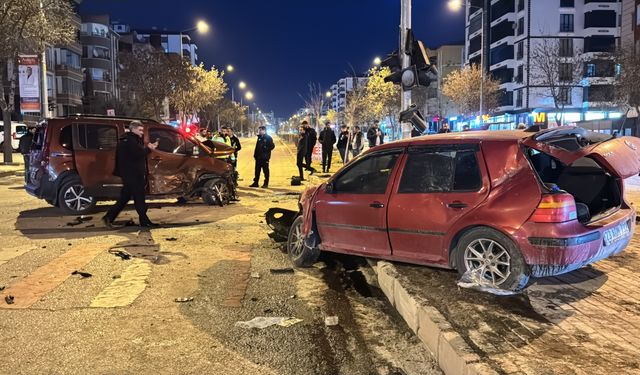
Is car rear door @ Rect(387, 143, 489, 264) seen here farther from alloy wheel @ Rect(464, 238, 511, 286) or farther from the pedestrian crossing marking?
the pedestrian crossing marking

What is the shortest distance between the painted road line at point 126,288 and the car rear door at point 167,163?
4.33 m

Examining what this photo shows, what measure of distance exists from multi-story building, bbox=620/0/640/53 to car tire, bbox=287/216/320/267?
4705cm

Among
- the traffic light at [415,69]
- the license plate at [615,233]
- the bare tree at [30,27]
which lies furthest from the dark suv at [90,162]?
the bare tree at [30,27]

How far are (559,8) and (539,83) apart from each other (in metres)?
9.82

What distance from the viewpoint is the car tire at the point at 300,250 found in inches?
276

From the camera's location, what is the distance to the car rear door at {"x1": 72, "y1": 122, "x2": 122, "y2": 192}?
11.0m

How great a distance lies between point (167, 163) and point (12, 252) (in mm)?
4024

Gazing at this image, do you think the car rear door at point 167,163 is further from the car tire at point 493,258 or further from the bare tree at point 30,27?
the bare tree at point 30,27

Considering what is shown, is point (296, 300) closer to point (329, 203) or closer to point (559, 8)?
point (329, 203)

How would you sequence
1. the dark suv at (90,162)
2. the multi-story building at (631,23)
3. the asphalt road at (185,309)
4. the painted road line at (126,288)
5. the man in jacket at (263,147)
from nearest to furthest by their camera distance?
the asphalt road at (185,309), the painted road line at (126,288), the dark suv at (90,162), the man in jacket at (263,147), the multi-story building at (631,23)

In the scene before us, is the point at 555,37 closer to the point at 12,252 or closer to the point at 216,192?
the point at 216,192

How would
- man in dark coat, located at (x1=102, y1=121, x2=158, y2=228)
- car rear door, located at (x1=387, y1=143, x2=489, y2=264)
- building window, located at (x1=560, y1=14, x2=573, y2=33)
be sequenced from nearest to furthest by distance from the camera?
car rear door, located at (x1=387, y1=143, x2=489, y2=264)
man in dark coat, located at (x1=102, y1=121, x2=158, y2=228)
building window, located at (x1=560, y1=14, x2=573, y2=33)

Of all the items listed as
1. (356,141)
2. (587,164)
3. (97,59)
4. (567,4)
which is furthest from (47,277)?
(567,4)

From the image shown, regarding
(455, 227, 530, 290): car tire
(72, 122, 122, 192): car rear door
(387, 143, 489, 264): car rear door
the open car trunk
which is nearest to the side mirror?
(387, 143, 489, 264): car rear door
